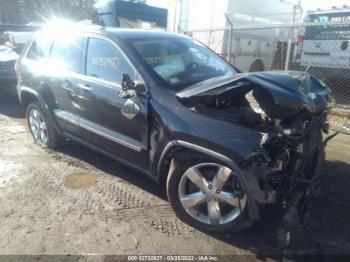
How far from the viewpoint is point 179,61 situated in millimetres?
3775

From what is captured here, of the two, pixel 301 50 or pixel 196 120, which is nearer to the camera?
pixel 196 120

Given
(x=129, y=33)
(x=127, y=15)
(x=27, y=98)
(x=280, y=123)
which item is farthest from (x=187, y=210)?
(x=127, y=15)

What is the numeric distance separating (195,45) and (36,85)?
91.2 inches

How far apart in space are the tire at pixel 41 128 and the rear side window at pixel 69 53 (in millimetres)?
888

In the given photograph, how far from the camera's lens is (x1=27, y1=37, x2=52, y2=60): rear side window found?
462 centimetres

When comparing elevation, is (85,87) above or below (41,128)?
above

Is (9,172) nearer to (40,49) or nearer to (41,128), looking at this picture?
(41,128)

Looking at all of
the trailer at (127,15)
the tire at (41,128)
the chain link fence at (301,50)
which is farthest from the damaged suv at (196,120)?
the trailer at (127,15)

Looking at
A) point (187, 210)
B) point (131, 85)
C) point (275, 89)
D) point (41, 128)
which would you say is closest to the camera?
point (275, 89)

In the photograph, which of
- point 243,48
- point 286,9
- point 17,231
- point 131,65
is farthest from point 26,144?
point 286,9

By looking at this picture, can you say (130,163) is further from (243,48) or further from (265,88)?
(243,48)

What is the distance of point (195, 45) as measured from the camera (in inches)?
168

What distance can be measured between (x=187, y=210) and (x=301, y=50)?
25.8ft

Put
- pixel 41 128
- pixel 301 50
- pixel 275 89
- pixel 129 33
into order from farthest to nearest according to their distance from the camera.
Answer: pixel 301 50 → pixel 41 128 → pixel 129 33 → pixel 275 89
